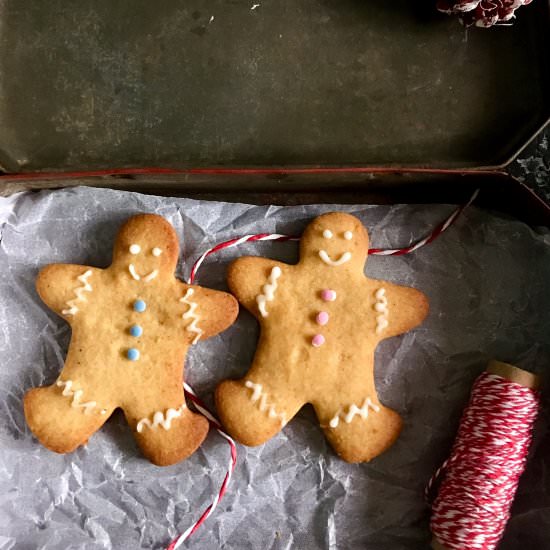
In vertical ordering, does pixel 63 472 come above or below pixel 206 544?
above

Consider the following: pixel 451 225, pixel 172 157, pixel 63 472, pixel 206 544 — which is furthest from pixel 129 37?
pixel 206 544

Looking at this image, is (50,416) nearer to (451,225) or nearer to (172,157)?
(172,157)

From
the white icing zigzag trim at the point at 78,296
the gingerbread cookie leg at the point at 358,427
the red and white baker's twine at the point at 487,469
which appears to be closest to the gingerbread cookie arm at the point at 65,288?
the white icing zigzag trim at the point at 78,296

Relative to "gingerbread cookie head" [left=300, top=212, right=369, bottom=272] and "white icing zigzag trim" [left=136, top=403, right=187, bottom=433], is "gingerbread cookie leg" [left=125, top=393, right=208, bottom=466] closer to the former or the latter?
"white icing zigzag trim" [left=136, top=403, right=187, bottom=433]

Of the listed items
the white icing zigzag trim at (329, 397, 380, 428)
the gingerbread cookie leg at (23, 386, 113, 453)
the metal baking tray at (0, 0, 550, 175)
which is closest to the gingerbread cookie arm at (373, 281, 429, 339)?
the white icing zigzag trim at (329, 397, 380, 428)

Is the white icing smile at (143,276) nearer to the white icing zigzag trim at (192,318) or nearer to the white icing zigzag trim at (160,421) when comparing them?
the white icing zigzag trim at (192,318)
